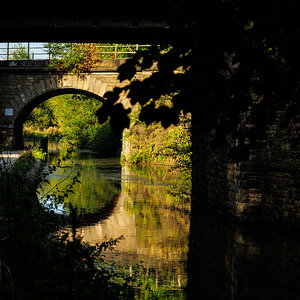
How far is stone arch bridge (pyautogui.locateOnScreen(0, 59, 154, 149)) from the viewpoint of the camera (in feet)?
82.7

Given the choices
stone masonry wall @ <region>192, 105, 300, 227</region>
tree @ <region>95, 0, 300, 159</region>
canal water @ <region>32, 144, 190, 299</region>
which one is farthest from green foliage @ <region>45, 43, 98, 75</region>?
tree @ <region>95, 0, 300, 159</region>

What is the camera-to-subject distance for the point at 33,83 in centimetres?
2542

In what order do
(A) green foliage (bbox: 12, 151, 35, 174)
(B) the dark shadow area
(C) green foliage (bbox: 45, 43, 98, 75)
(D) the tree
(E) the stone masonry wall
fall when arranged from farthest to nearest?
1. (C) green foliage (bbox: 45, 43, 98, 75)
2. (E) the stone masonry wall
3. (A) green foliage (bbox: 12, 151, 35, 174)
4. (B) the dark shadow area
5. (D) the tree

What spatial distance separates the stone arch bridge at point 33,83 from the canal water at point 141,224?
8.27 m

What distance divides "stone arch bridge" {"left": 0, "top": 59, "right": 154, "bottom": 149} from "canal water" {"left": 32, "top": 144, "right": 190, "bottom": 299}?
827 cm

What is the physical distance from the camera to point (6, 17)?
365 inches

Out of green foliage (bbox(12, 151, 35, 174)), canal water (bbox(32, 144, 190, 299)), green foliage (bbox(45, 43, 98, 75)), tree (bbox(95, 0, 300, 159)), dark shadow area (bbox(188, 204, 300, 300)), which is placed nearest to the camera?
tree (bbox(95, 0, 300, 159))

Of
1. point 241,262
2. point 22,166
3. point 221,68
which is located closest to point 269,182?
point 241,262

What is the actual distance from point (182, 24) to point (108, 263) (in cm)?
438

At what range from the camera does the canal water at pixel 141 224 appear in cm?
599

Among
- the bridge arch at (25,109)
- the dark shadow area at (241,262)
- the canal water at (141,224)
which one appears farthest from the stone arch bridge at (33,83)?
the dark shadow area at (241,262)

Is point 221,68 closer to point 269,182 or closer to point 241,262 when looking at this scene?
point 241,262

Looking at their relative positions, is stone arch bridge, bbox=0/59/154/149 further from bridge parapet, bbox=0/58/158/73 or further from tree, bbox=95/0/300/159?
tree, bbox=95/0/300/159

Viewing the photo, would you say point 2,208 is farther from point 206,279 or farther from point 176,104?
point 206,279
